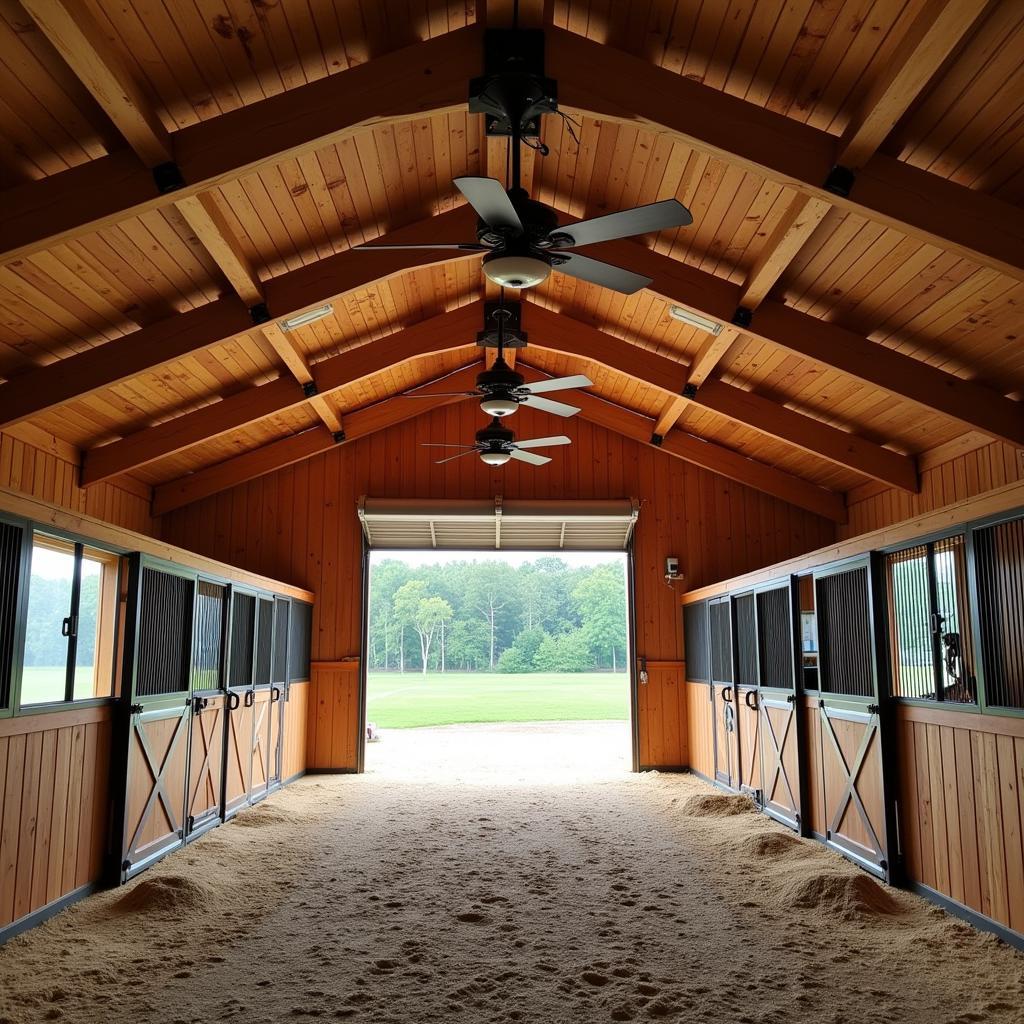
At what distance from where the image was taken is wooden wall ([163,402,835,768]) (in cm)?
869

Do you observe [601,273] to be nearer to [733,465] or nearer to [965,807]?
[965,807]

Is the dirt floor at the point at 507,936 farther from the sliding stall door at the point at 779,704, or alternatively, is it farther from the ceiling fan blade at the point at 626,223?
the ceiling fan blade at the point at 626,223

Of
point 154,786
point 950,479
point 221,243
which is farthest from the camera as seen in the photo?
point 950,479

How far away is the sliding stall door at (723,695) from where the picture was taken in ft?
23.4

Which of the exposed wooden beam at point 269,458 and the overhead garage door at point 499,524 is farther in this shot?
the overhead garage door at point 499,524

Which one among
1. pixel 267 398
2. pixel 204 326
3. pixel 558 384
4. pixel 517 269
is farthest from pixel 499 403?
pixel 267 398

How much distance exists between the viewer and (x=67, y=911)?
3926 millimetres

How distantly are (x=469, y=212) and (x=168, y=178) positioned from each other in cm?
210

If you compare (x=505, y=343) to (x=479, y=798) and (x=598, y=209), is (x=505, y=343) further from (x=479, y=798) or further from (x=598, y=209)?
(x=479, y=798)

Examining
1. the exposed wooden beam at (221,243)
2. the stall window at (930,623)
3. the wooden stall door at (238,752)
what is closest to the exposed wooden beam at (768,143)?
the stall window at (930,623)

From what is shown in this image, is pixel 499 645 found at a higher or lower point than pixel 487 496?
lower

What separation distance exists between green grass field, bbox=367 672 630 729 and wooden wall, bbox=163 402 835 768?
7509mm

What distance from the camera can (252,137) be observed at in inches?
150

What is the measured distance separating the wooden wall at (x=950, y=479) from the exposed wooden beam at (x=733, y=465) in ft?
1.58
